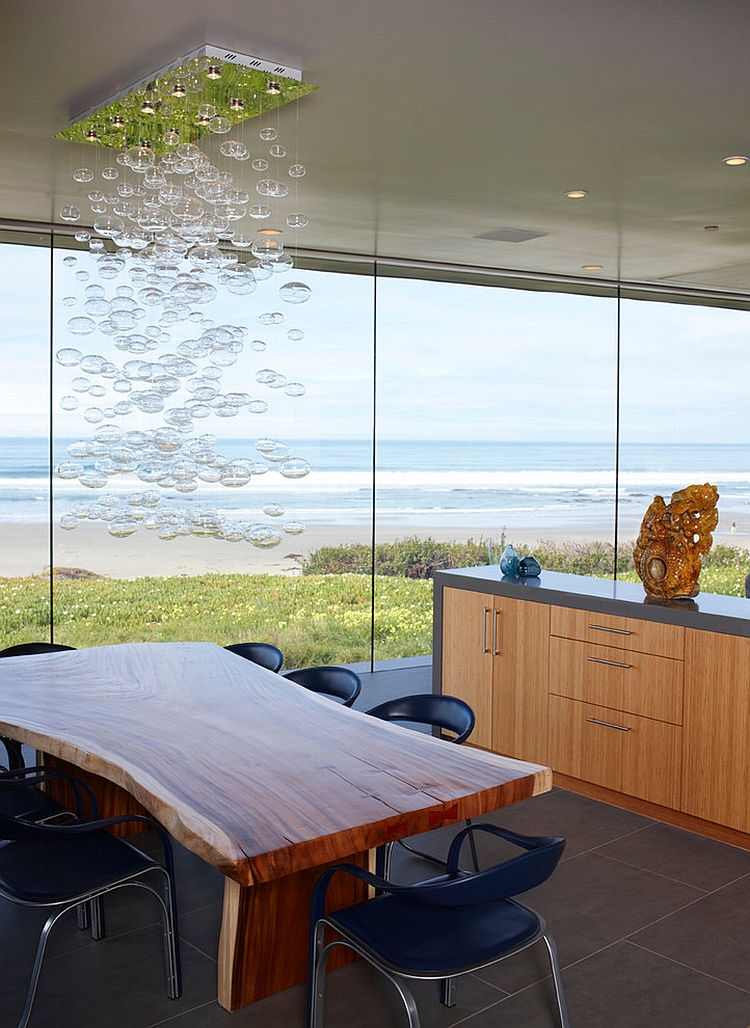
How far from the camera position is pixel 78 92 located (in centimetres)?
397

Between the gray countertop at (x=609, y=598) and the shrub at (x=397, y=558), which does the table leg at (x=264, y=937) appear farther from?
the shrub at (x=397, y=558)

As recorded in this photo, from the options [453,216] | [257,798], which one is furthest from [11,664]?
[453,216]

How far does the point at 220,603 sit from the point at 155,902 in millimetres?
12441

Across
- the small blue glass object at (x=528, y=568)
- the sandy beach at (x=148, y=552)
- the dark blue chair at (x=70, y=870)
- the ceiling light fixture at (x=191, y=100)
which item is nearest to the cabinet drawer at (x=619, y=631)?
the small blue glass object at (x=528, y=568)

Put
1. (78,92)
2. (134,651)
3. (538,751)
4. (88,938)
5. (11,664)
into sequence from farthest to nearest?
1. (538,751)
2. (134,651)
3. (11,664)
4. (78,92)
5. (88,938)

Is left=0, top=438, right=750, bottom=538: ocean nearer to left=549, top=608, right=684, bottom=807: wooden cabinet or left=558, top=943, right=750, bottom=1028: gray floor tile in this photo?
left=549, top=608, right=684, bottom=807: wooden cabinet

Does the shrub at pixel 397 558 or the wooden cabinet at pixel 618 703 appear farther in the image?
the shrub at pixel 397 558

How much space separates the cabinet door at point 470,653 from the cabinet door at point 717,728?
1.24 metres

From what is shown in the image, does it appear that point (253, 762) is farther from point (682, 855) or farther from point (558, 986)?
point (682, 855)

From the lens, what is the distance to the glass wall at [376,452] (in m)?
14.3

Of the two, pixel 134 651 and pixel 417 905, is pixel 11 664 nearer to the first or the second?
pixel 134 651

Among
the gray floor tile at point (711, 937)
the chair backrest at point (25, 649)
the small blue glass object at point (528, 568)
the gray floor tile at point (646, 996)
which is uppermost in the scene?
the small blue glass object at point (528, 568)

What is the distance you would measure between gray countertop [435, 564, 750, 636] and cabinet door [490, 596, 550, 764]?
9 cm

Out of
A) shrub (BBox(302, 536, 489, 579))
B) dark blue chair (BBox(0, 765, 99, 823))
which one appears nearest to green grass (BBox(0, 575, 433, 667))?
shrub (BBox(302, 536, 489, 579))
